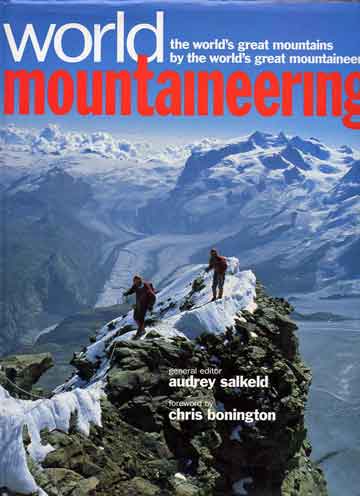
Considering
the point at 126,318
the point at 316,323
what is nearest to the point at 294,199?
the point at 316,323

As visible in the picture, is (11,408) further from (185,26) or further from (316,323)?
(316,323)

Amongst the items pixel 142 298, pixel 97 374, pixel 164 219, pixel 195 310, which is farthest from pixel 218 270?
pixel 164 219

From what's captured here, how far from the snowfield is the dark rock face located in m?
0.18

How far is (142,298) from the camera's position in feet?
31.2

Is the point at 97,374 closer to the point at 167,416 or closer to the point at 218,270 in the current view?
the point at 167,416

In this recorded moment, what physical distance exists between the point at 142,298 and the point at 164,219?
73.5 m

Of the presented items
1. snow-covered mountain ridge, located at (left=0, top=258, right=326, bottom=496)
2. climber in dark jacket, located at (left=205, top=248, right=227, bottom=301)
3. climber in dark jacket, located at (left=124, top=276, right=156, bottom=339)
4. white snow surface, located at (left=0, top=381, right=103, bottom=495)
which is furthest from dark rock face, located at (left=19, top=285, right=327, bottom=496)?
climber in dark jacket, located at (left=205, top=248, right=227, bottom=301)

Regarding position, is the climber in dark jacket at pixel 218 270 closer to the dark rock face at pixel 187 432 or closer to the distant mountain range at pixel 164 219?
the dark rock face at pixel 187 432

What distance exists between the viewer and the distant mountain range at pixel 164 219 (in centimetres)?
7356

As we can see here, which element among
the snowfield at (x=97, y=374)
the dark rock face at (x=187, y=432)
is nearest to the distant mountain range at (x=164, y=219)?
the snowfield at (x=97, y=374)

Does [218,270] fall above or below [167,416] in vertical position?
above

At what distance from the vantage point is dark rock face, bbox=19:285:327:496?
6.88m

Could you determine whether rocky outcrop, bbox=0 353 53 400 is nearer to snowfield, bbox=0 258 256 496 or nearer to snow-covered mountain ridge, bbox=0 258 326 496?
snowfield, bbox=0 258 256 496

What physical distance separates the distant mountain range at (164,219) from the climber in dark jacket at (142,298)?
3944 centimetres
